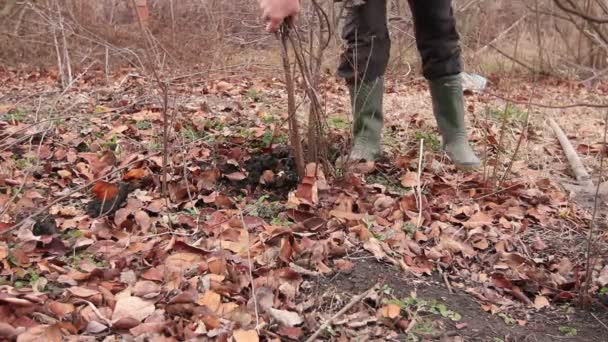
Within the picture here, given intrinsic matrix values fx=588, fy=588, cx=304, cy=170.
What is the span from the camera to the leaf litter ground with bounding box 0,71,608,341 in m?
1.51

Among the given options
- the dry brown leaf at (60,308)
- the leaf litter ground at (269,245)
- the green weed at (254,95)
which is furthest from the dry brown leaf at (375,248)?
the green weed at (254,95)

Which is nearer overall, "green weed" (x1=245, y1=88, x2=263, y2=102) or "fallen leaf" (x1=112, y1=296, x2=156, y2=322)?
"fallen leaf" (x1=112, y1=296, x2=156, y2=322)

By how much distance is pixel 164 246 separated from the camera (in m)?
1.87

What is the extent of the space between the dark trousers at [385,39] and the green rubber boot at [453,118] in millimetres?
57

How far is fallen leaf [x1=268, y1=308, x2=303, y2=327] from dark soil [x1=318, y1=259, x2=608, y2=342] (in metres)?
0.15

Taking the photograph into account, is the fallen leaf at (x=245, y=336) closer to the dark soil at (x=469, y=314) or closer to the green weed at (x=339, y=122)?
the dark soil at (x=469, y=314)

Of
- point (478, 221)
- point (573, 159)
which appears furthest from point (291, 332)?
point (573, 159)

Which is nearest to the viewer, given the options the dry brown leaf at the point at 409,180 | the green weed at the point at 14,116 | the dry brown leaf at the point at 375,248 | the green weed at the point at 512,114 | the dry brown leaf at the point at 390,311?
the dry brown leaf at the point at 390,311

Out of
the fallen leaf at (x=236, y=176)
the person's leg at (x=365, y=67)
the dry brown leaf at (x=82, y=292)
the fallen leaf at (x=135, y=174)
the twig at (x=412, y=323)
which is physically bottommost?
the twig at (x=412, y=323)

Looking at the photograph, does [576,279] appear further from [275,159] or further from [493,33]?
[493,33]

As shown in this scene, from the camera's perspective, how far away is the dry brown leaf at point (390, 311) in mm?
1550

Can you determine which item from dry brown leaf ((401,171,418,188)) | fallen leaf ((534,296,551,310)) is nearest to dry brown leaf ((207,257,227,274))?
fallen leaf ((534,296,551,310))

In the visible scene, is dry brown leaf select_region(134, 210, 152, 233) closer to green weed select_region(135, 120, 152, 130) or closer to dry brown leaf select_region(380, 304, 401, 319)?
dry brown leaf select_region(380, 304, 401, 319)

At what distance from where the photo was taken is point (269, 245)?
1.85m
